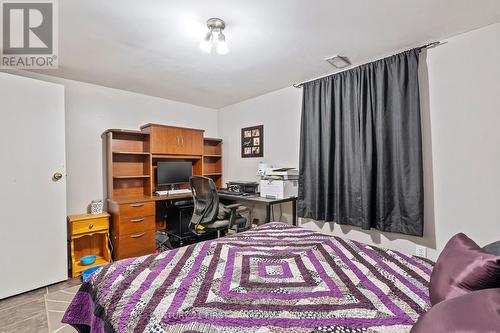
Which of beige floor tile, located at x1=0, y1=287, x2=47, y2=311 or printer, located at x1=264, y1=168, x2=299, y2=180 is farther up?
printer, located at x1=264, y1=168, x2=299, y2=180

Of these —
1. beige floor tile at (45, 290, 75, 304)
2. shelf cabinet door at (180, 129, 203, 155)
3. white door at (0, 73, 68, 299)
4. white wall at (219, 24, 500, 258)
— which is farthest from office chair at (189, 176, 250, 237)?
white wall at (219, 24, 500, 258)

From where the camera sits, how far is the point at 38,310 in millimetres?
2123

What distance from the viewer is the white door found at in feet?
7.52

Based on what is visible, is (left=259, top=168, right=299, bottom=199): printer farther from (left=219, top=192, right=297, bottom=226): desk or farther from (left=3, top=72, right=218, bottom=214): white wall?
(left=3, top=72, right=218, bottom=214): white wall

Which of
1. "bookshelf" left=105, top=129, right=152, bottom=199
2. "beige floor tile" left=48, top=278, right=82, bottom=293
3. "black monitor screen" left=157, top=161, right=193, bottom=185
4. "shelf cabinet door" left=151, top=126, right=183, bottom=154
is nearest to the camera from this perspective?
"beige floor tile" left=48, top=278, right=82, bottom=293

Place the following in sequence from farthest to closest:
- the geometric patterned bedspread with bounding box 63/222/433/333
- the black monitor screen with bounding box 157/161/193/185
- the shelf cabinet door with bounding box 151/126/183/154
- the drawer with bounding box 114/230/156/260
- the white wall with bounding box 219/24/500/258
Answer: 1. the black monitor screen with bounding box 157/161/193/185
2. the shelf cabinet door with bounding box 151/126/183/154
3. the drawer with bounding box 114/230/156/260
4. the white wall with bounding box 219/24/500/258
5. the geometric patterned bedspread with bounding box 63/222/433/333

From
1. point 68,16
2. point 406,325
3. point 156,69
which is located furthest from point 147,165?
point 406,325

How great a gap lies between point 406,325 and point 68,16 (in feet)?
9.15

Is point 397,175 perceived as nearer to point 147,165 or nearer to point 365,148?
point 365,148

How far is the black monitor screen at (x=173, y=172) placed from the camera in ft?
12.2

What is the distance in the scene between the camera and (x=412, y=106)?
2287 mm

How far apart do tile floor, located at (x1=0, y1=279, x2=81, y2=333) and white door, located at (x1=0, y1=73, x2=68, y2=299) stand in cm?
9

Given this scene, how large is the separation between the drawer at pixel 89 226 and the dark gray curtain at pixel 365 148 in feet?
8.35

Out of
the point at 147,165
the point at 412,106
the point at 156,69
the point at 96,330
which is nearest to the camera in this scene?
the point at 96,330
